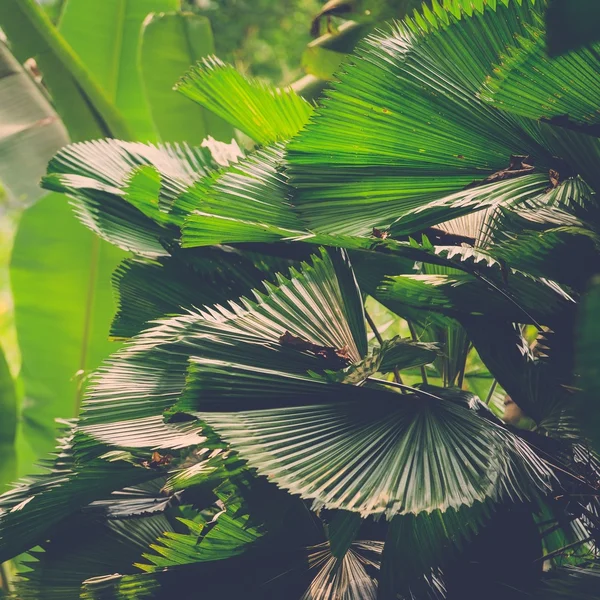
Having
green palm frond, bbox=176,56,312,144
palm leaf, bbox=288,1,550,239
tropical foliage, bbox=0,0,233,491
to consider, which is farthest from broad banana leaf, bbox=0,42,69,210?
palm leaf, bbox=288,1,550,239

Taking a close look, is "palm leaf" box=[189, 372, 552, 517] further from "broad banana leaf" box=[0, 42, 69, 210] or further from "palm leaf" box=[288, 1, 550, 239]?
"broad banana leaf" box=[0, 42, 69, 210]

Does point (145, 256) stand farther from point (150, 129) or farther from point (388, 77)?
point (150, 129)

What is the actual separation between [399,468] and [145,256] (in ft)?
2.58

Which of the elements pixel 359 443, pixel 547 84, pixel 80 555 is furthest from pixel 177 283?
pixel 547 84

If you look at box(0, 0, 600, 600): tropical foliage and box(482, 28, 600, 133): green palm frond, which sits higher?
box(482, 28, 600, 133): green palm frond

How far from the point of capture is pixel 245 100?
54.4 inches

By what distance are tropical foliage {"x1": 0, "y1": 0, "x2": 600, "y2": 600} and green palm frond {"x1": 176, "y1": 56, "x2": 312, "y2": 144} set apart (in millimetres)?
138

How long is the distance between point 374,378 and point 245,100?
0.63m

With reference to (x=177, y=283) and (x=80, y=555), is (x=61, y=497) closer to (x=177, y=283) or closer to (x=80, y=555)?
(x=80, y=555)

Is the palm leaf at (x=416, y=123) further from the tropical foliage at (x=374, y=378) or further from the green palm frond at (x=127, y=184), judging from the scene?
the green palm frond at (x=127, y=184)

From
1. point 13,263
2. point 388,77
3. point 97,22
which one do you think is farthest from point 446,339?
point 97,22

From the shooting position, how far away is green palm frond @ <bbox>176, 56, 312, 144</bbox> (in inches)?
53.6

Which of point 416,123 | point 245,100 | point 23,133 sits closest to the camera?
point 416,123

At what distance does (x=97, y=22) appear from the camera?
2.59 meters
